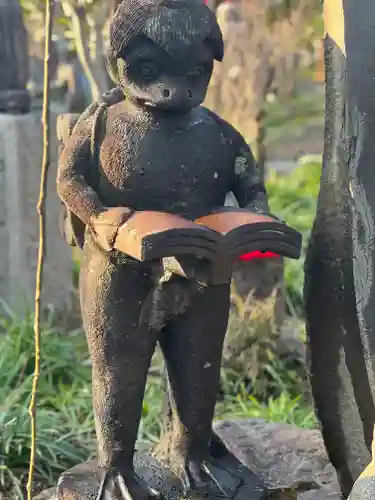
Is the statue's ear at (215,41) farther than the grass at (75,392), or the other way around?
the grass at (75,392)

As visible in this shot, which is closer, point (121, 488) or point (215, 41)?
point (215, 41)

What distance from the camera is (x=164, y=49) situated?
50.4 inches

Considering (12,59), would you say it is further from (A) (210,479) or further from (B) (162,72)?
(A) (210,479)

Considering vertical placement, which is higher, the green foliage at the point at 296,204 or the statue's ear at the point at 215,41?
the statue's ear at the point at 215,41

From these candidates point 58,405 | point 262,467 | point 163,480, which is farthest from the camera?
point 58,405

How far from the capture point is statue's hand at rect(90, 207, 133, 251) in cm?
128

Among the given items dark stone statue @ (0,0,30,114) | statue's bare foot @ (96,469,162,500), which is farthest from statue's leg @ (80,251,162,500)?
dark stone statue @ (0,0,30,114)

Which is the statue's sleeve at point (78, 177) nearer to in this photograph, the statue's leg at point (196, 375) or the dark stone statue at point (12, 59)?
the statue's leg at point (196, 375)

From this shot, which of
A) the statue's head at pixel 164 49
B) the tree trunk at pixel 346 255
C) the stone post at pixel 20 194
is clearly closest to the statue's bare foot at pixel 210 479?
the tree trunk at pixel 346 255

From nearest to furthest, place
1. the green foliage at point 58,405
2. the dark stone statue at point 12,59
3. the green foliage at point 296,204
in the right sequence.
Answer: the green foliage at point 58,405, the dark stone statue at point 12,59, the green foliage at point 296,204

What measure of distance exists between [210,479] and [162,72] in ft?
2.50

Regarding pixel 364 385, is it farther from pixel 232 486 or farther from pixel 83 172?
pixel 83 172

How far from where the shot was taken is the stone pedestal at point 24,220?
326cm

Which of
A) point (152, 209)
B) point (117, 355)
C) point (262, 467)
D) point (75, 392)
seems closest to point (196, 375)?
point (117, 355)
